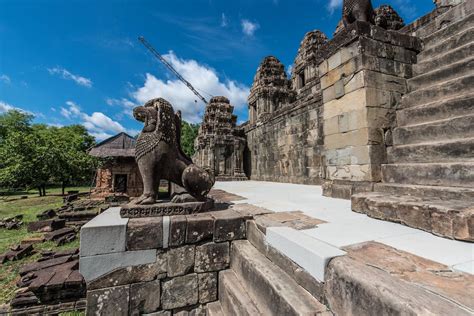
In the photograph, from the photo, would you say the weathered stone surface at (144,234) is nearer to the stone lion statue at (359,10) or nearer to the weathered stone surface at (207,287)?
the weathered stone surface at (207,287)

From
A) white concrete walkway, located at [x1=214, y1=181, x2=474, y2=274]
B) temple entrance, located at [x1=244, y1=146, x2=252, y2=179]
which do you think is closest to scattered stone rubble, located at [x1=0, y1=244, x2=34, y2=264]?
white concrete walkway, located at [x1=214, y1=181, x2=474, y2=274]

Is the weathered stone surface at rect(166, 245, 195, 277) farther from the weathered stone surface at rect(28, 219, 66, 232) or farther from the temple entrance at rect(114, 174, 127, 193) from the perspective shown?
the temple entrance at rect(114, 174, 127, 193)

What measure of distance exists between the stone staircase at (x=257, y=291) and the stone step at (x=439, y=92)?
10.5 ft

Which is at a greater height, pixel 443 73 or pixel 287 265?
pixel 443 73

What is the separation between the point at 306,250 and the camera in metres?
1.46

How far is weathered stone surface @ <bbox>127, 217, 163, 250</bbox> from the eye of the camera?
2.29m

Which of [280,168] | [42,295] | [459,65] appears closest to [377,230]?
[459,65]

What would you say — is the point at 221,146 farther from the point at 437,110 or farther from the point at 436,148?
the point at 436,148

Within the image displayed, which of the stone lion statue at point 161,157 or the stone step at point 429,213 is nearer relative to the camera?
the stone step at point 429,213

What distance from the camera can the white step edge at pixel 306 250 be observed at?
4.41 ft

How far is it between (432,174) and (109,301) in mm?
3756

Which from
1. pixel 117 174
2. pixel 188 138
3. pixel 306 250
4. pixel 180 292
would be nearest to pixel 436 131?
pixel 306 250

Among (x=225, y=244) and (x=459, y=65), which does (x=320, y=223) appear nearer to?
(x=225, y=244)

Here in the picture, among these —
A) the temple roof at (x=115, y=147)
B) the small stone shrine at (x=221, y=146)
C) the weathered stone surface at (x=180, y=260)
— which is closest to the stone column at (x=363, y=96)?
the weathered stone surface at (x=180, y=260)
